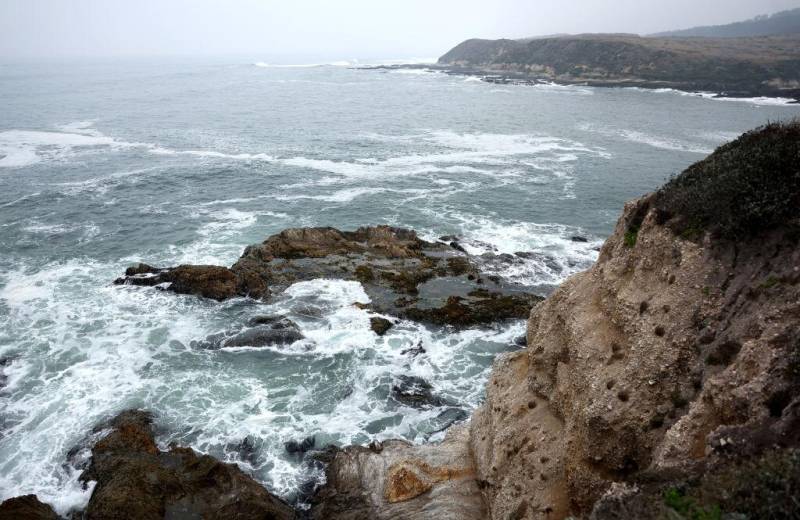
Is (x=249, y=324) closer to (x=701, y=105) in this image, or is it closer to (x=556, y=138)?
(x=556, y=138)

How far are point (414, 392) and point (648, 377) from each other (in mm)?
13721

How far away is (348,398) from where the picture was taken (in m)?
24.0

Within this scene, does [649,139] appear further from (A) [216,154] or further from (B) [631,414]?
(B) [631,414]

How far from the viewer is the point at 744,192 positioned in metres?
12.7

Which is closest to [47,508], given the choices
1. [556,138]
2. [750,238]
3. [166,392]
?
[166,392]

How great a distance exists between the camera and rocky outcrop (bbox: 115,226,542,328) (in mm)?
30606

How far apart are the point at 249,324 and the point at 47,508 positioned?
44.8ft

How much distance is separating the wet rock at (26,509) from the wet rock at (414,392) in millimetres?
13884

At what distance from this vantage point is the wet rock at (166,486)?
16609 millimetres

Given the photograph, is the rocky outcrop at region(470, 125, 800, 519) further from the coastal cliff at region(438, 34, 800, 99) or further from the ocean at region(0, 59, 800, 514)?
the coastal cliff at region(438, 34, 800, 99)

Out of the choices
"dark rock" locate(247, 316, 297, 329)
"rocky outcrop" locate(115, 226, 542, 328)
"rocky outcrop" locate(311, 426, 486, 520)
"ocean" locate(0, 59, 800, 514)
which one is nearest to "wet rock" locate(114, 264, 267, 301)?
"rocky outcrop" locate(115, 226, 542, 328)

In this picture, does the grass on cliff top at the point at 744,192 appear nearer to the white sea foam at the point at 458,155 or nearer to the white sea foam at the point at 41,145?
the white sea foam at the point at 458,155

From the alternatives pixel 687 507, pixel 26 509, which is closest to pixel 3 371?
pixel 26 509

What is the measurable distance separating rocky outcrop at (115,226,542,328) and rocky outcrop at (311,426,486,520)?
10526mm
